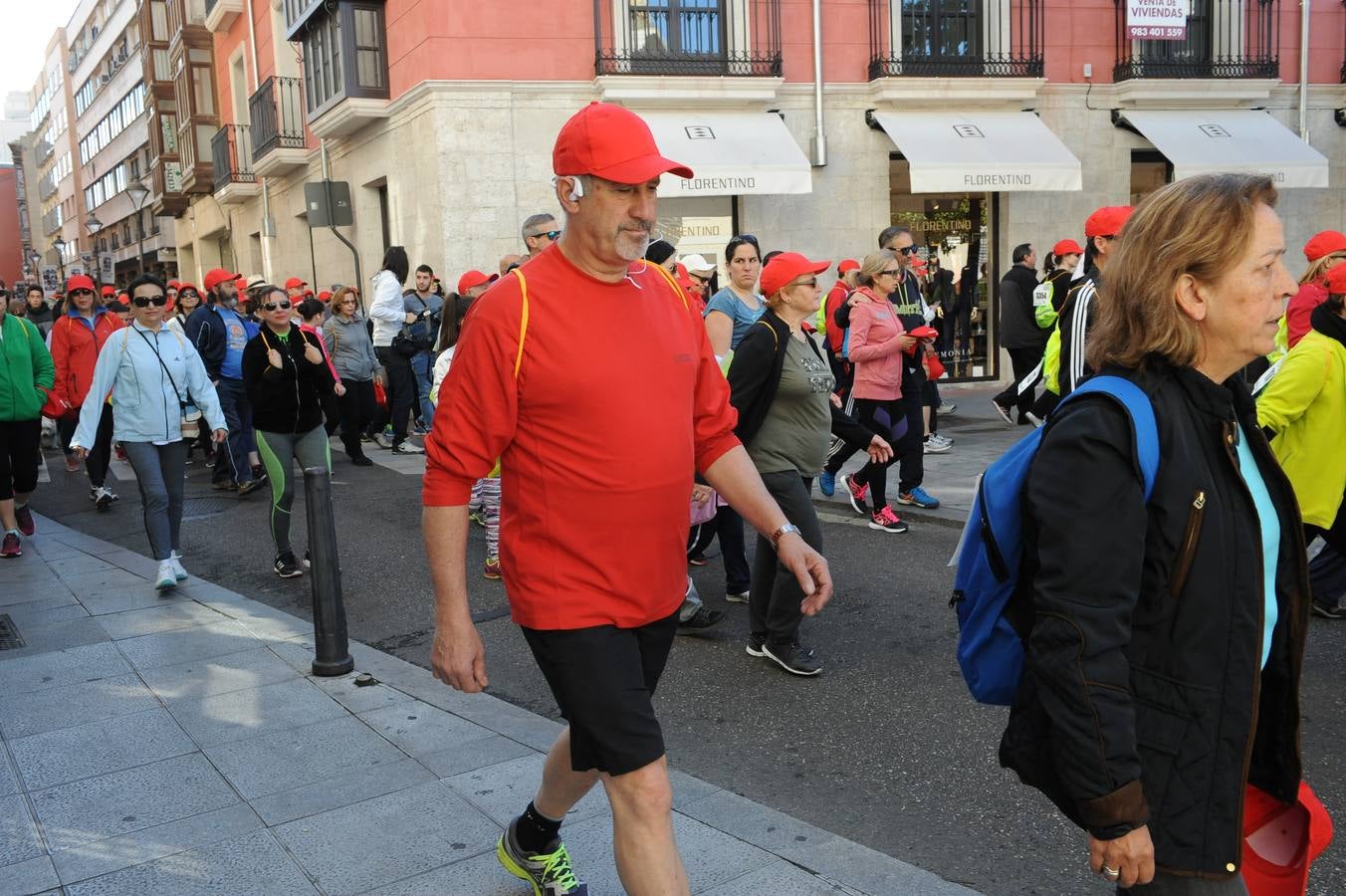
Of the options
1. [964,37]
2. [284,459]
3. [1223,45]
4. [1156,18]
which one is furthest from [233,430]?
[1223,45]

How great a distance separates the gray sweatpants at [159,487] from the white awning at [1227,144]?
15167mm

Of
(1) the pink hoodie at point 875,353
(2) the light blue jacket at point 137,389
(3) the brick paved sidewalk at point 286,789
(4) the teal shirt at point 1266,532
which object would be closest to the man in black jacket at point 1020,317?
(1) the pink hoodie at point 875,353

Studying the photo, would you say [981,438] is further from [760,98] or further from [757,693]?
[757,693]

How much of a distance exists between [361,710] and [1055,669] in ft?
11.3

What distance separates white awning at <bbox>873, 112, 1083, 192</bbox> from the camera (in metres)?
16.5

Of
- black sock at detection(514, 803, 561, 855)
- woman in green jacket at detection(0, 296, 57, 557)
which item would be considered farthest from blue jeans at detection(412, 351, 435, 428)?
black sock at detection(514, 803, 561, 855)

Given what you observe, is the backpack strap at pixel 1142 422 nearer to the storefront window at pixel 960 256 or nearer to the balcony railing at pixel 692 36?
the balcony railing at pixel 692 36

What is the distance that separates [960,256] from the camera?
60.3ft

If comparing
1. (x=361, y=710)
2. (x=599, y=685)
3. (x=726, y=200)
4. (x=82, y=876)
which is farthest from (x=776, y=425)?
(x=726, y=200)

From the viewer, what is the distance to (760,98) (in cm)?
1681

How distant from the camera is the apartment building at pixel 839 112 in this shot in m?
16.2

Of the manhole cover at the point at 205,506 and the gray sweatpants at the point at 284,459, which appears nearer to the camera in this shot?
the gray sweatpants at the point at 284,459

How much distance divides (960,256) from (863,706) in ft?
48.2

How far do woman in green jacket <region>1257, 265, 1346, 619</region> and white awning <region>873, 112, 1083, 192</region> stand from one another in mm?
11799
